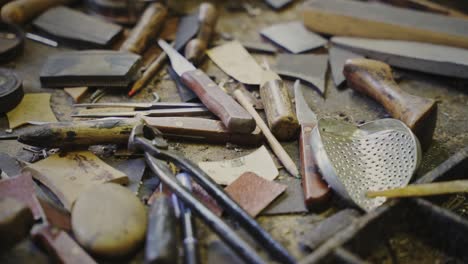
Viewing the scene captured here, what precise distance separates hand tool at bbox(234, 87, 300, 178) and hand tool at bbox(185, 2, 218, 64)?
32cm

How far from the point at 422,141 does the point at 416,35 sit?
2.32ft

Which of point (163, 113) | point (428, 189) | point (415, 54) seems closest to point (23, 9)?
point (163, 113)

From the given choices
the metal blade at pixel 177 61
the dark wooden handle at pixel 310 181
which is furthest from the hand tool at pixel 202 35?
the dark wooden handle at pixel 310 181

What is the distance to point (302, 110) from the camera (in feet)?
6.12

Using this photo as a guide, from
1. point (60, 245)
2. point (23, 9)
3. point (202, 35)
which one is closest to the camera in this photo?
point (60, 245)

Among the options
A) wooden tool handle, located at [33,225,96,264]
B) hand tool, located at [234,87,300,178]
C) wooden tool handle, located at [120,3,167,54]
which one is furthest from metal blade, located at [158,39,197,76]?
wooden tool handle, located at [33,225,96,264]

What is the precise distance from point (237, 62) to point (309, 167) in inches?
30.1

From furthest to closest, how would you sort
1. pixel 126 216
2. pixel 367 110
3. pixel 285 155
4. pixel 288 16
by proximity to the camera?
pixel 288 16 < pixel 367 110 < pixel 285 155 < pixel 126 216

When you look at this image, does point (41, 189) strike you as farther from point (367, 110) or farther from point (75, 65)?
point (367, 110)

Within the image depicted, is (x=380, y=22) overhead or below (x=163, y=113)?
overhead

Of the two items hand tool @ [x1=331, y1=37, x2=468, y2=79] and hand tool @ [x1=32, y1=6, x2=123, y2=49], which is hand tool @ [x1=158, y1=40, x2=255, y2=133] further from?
hand tool @ [x1=331, y1=37, x2=468, y2=79]

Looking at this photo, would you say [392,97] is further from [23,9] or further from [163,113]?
[23,9]

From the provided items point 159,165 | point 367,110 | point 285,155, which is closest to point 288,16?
point 367,110

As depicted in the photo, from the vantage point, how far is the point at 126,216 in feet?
4.55
